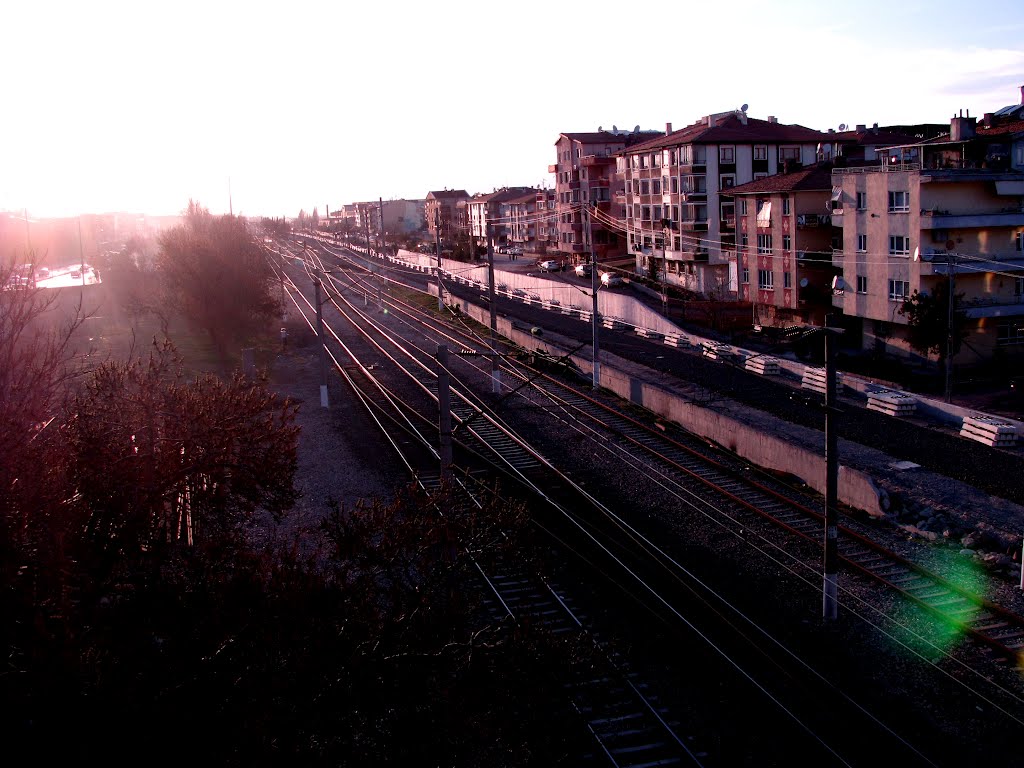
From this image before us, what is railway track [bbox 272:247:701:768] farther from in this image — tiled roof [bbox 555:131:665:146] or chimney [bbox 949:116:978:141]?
tiled roof [bbox 555:131:665:146]

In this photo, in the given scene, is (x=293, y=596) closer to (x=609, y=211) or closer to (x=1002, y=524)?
(x=1002, y=524)

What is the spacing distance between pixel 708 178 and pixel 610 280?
23.4ft

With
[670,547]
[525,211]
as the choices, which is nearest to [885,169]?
[670,547]

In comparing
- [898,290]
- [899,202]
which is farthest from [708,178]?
[898,290]

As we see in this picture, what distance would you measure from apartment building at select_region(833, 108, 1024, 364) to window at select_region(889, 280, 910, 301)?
0.10 ft

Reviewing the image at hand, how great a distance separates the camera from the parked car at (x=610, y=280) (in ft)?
154

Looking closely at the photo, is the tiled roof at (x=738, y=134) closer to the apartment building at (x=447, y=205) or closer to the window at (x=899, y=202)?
the window at (x=899, y=202)

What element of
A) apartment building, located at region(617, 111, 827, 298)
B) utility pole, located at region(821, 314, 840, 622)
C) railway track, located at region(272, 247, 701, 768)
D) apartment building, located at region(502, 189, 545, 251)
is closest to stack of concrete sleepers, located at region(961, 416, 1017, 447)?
railway track, located at region(272, 247, 701, 768)

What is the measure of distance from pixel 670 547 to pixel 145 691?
7.97m

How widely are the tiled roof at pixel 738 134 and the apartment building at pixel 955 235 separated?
636 inches

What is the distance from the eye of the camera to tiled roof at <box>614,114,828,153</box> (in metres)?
44.6

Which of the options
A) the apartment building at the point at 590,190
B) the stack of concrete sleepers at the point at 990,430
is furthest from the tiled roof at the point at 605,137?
the stack of concrete sleepers at the point at 990,430

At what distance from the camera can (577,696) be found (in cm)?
805

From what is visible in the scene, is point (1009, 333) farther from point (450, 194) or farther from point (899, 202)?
point (450, 194)
